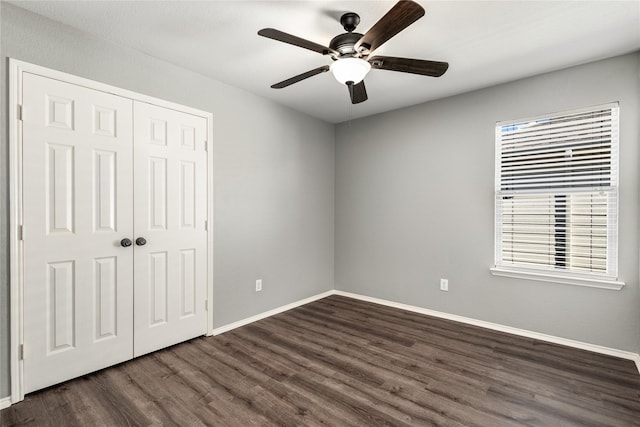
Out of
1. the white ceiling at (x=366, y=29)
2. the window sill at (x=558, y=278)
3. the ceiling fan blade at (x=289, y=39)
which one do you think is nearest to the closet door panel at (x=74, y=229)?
the white ceiling at (x=366, y=29)

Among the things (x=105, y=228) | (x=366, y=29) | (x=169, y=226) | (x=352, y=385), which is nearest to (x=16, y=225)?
(x=105, y=228)

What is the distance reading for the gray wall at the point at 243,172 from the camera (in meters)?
2.04

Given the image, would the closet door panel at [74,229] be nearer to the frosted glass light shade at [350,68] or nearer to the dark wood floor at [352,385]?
the dark wood floor at [352,385]

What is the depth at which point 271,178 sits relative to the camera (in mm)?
3684

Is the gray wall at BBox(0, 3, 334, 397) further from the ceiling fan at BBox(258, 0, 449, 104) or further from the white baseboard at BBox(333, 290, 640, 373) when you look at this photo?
the ceiling fan at BBox(258, 0, 449, 104)

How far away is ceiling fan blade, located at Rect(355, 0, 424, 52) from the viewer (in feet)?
4.73

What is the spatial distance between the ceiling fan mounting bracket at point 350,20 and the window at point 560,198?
207cm

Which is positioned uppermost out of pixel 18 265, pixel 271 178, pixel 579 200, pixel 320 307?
pixel 271 178

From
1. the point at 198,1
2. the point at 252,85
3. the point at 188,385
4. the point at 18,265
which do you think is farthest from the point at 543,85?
the point at 18,265

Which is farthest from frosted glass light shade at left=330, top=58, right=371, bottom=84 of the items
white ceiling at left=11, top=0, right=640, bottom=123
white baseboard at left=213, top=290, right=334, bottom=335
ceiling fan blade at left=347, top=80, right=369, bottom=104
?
white baseboard at left=213, top=290, right=334, bottom=335

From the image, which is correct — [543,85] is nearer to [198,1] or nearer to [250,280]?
[198,1]

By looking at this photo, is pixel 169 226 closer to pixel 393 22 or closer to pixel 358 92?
pixel 358 92

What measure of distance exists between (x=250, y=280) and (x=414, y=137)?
2671mm

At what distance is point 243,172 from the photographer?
335 cm
